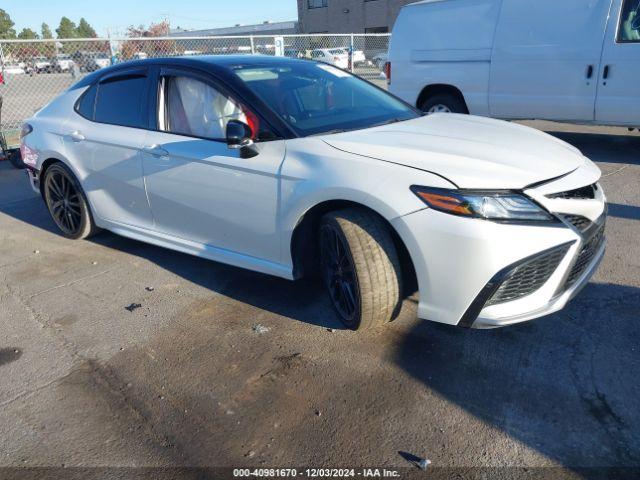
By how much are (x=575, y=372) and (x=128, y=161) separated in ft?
10.7

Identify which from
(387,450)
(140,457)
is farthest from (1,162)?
(387,450)

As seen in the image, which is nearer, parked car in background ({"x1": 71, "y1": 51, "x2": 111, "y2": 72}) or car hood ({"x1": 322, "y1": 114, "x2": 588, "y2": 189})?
car hood ({"x1": 322, "y1": 114, "x2": 588, "y2": 189})

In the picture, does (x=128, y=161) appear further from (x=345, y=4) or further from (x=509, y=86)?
(x=345, y=4)

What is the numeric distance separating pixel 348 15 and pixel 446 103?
4066 cm

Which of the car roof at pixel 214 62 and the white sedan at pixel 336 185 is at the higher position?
the car roof at pixel 214 62

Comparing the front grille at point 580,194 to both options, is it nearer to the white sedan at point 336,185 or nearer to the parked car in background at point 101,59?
the white sedan at point 336,185

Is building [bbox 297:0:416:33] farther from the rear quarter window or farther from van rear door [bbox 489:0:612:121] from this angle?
A: the rear quarter window

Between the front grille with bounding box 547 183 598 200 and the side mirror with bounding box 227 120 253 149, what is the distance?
1.69m

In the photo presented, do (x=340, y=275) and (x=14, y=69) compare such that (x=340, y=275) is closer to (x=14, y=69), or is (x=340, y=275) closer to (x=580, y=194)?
(x=580, y=194)

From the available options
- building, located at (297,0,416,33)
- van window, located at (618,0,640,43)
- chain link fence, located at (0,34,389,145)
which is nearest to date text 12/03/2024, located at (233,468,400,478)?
van window, located at (618,0,640,43)

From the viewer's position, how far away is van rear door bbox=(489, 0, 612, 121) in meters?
6.62

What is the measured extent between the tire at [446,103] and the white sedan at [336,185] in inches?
165

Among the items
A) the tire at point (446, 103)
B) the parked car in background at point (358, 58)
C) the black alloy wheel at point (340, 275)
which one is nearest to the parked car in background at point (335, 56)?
the parked car in background at point (358, 58)

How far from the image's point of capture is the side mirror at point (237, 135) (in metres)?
3.08
